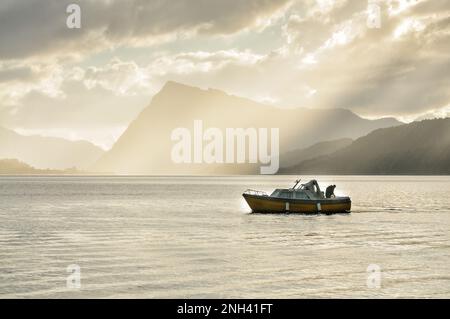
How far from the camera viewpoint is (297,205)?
87875mm

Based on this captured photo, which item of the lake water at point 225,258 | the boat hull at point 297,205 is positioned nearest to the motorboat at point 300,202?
the boat hull at point 297,205

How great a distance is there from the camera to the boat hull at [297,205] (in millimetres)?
87875

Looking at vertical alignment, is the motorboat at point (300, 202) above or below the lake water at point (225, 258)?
above

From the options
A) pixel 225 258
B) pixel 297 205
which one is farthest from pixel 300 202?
pixel 225 258

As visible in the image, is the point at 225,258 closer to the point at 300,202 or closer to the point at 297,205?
the point at 300,202

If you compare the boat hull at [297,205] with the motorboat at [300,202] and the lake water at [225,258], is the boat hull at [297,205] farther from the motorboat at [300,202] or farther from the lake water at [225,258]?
the lake water at [225,258]

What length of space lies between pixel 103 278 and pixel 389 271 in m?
20.0

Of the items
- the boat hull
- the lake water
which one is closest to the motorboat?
the boat hull

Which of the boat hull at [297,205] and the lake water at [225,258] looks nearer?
the lake water at [225,258]

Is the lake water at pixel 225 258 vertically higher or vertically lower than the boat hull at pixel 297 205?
lower

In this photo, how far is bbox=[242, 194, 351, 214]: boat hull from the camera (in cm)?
8788

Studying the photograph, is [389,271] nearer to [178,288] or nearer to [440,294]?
[440,294]

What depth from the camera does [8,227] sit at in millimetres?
72062

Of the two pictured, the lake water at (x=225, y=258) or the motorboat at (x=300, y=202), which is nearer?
the lake water at (x=225, y=258)
